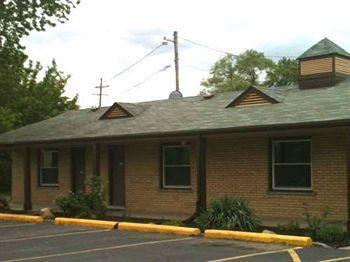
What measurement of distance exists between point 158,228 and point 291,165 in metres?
4.35

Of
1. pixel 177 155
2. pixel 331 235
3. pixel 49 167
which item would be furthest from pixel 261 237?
pixel 49 167

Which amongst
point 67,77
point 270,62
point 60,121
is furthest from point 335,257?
point 270,62

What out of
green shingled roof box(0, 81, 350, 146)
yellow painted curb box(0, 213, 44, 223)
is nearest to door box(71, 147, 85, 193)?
green shingled roof box(0, 81, 350, 146)

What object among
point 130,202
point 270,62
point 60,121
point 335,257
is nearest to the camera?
point 335,257

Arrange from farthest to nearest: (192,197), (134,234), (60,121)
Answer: (60,121) < (192,197) < (134,234)

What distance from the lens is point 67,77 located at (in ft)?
132

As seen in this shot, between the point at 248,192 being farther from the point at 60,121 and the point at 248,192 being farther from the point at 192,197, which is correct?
the point at 60,121

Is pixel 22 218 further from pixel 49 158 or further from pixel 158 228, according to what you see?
pixel 49 158

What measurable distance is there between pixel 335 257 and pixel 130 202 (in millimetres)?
11164

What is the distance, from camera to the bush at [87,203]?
18.7m

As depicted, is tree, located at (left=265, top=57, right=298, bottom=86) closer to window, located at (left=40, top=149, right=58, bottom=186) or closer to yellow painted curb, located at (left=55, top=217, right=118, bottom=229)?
window, located at (left=40, top=149, right=58, bottom=186)

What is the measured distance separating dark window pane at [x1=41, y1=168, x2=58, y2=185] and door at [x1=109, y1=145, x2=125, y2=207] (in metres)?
3.07

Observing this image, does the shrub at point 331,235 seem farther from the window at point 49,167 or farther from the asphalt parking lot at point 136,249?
the window at point 49,167

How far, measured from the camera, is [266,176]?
17656mm
